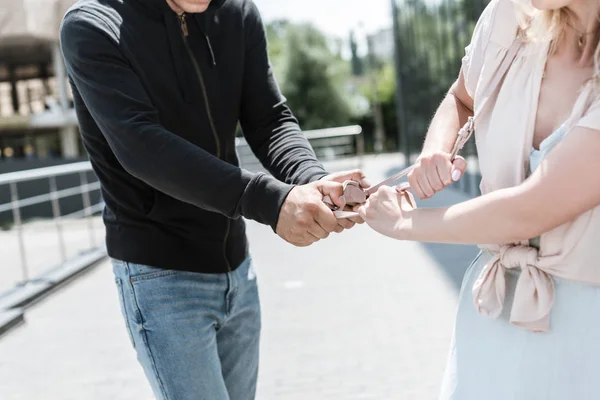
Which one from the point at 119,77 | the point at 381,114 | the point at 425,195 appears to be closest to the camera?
the point at 425,195

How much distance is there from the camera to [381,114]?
46.5 m

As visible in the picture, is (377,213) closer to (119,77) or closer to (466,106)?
(466,106)

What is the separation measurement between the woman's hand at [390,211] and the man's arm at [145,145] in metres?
0.28

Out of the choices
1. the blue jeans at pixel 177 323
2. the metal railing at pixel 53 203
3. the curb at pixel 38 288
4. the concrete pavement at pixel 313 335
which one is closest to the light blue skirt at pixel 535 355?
the blue jeans at pixel 177 323

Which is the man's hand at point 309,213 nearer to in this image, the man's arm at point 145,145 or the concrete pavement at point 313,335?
the man's arm at point 145,145

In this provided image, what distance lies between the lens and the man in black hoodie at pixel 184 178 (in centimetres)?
184

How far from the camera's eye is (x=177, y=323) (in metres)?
1.97

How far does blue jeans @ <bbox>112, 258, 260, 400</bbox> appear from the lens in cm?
196

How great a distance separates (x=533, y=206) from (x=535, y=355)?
0.93 feet

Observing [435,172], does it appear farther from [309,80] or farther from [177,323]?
[309,80]

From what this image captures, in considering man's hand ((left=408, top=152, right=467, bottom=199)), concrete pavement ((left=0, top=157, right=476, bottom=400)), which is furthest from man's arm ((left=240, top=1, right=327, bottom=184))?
concrete pavement ((left=0, top=157, right=476, bottom=400))

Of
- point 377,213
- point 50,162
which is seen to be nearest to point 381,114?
point 50,162

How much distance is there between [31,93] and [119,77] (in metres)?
44.6

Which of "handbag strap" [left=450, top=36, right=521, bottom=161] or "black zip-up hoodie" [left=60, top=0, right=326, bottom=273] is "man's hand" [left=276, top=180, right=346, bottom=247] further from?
"handbag strap" [left=450, top=36, right=521, bottom=161]
